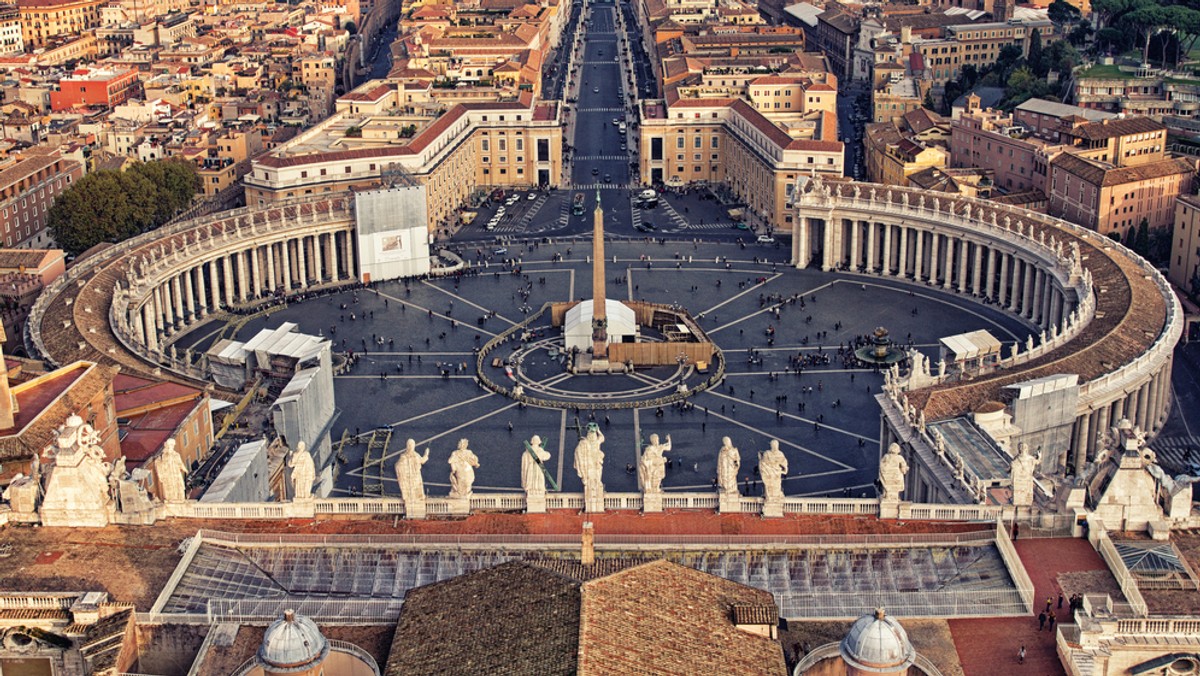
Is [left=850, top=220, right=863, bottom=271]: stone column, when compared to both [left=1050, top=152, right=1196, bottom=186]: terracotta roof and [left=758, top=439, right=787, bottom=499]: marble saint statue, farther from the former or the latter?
[left=758, top=439, right=787, bottom=499]: marble saint statue

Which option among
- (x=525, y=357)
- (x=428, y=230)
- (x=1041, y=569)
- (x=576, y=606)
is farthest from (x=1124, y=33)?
(x=576, y=606)

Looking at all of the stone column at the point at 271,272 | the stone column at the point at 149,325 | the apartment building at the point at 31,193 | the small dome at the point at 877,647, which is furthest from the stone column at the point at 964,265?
the small dome at the point at 877,647

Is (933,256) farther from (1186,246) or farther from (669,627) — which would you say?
(669,627)

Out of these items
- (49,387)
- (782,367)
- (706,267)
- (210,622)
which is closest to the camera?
(210,622)

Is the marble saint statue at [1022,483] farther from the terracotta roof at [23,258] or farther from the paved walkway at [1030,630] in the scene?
the terracotta roof at [23,258]

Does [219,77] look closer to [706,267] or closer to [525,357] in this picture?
[706,267]

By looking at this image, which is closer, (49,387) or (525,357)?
(49,387)

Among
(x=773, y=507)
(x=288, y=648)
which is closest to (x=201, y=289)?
(x=773, y=507)
